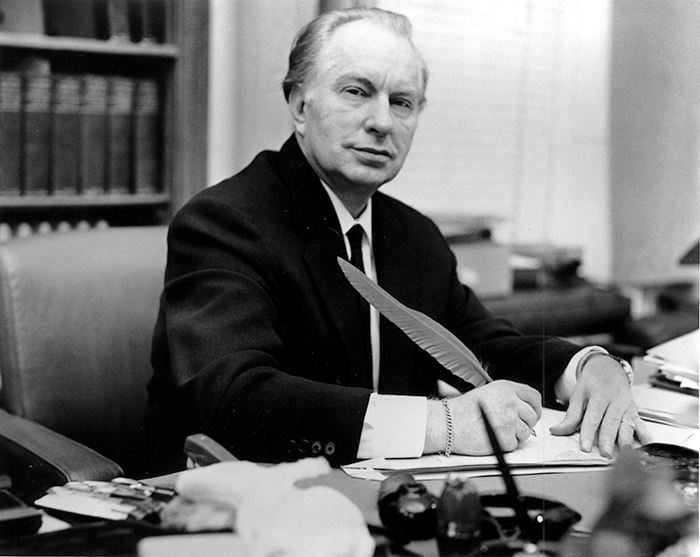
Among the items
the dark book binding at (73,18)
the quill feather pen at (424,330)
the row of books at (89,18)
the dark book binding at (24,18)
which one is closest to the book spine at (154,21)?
the row of books at (89,18)

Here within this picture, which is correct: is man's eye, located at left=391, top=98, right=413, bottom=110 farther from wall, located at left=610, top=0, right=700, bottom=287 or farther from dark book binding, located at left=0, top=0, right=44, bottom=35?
wall, located at left=610, top=0, right=700, bottom=287

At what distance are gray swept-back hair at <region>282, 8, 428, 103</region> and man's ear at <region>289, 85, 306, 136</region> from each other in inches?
0.7

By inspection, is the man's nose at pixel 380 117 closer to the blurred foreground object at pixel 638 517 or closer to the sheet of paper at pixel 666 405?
the sheet of paper at pixel 666 405

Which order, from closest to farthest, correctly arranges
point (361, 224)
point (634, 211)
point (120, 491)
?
point (120, 491)
point (361, 224)
point (634, 211)

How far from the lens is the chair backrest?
126 cm

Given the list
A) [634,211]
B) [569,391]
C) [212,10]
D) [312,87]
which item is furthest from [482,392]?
[634,211]

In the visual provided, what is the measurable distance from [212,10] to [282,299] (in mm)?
1281

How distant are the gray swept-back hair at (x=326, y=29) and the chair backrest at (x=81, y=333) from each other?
443 millimetres

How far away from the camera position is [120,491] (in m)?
0.78

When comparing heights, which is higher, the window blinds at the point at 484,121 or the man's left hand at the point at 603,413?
the window blinds at the point at 484,121

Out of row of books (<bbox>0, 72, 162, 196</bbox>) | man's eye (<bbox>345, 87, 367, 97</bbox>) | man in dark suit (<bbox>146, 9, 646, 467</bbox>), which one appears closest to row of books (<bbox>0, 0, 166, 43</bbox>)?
row of books (<bbox>0, 72, 162, 196</bbox>)

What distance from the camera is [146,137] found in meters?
2.05

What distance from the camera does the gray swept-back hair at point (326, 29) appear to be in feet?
3.66

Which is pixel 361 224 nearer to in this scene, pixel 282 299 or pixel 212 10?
pixel 282 299
